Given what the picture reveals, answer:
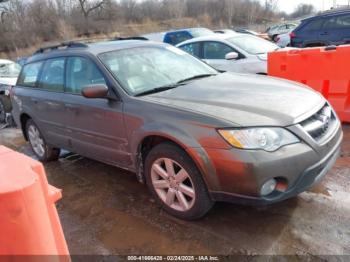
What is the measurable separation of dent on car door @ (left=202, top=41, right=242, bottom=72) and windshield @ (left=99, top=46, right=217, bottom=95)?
323 cm

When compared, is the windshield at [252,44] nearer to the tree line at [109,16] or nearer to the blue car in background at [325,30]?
the blue car in background at [325,30]

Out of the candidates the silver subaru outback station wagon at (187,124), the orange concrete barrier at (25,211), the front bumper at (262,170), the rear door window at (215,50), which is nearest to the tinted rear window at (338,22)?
the rear door window at (215,50)

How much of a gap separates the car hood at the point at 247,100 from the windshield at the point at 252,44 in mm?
3864

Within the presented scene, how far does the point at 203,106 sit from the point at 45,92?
2620 mm

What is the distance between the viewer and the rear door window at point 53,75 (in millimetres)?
4281

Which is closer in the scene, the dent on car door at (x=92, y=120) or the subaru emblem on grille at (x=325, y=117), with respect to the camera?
the subaru emblem on grille at (x=325, y=117)

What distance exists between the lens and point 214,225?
9.77 ft

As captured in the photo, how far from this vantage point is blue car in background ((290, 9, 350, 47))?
32.6 ft

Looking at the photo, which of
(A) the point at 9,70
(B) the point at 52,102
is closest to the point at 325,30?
(B) the point at 52,102

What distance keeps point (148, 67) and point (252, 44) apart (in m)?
4.55

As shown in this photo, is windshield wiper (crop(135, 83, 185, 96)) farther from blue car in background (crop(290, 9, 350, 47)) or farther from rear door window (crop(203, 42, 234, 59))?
blue car in background (crop(290, 9, 350, 47))

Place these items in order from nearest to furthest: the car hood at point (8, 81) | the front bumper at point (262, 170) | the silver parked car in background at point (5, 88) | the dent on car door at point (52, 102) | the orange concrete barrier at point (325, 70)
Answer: the front bumper at point (262, 170), the dent on car door at point (52, 102), the orange concrete barrier at point (325, 70), the silver parked car in background at point (5, 88), the car hood at point (8, 81)

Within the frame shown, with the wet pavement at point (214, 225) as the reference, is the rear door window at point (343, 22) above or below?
above

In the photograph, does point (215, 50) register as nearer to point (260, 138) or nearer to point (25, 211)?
point (260, 138)
